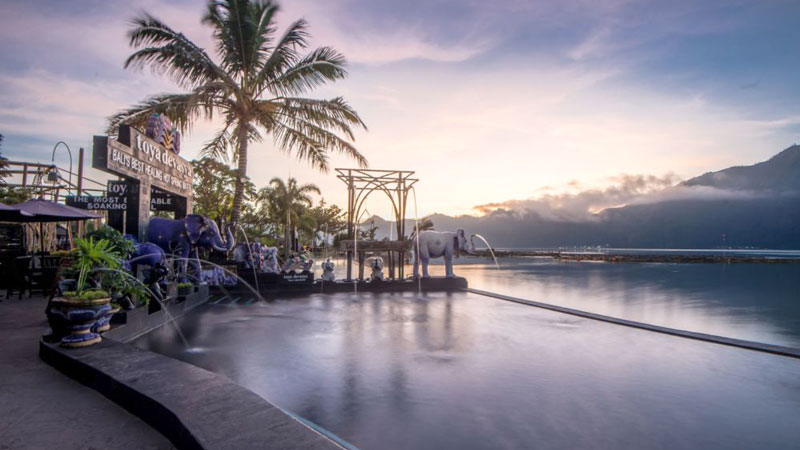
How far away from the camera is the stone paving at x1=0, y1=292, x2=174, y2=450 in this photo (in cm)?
302

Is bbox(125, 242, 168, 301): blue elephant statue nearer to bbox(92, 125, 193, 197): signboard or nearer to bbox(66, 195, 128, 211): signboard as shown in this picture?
bbox(66, 195, 128, 211): signboard

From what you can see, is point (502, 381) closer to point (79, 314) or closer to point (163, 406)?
point (163, 406)

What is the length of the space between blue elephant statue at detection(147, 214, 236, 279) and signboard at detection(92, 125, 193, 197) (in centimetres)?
97

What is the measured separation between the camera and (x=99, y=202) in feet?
53.0

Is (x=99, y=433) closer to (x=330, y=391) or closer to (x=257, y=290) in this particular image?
(x=330, y=391)

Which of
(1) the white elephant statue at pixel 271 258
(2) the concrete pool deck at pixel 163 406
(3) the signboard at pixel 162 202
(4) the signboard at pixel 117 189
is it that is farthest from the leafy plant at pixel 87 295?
(1) the white elephant statue at pixel 271 258

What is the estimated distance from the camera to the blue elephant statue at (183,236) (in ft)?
41.0

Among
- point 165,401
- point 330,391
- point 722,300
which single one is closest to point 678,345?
point 330,391

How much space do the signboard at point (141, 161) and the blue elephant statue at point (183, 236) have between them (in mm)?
973

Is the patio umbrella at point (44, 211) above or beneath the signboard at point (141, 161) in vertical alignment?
beneath

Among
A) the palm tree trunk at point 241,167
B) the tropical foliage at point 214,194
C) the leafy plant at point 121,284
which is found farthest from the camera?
the tropical foliage at point 214,194

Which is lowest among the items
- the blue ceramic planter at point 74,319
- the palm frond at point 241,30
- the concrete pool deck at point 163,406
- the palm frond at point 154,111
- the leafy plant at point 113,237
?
the concrete pool deck at point 163,406

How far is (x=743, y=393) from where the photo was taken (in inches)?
181

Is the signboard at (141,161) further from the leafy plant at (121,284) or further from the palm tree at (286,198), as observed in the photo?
the palm tree at (286,198)
